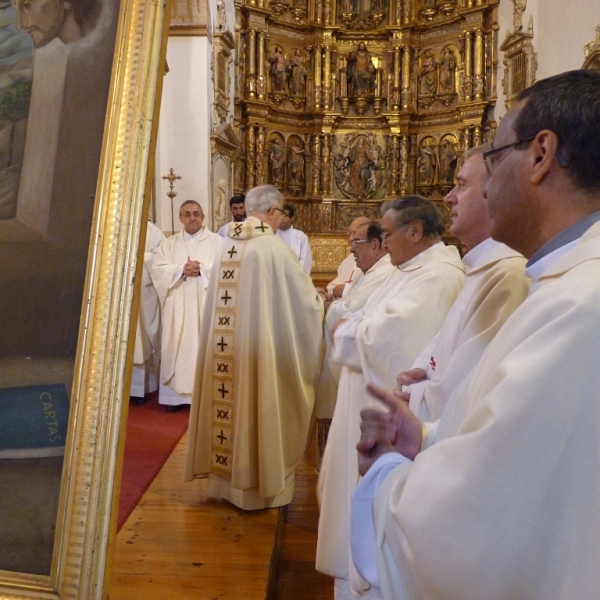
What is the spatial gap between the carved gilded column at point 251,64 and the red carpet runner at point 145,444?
8.84 metres

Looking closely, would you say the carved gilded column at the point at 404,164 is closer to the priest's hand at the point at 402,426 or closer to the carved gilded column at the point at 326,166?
the carved gilded column at the point at 326,166

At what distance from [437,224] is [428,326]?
519 millimetres

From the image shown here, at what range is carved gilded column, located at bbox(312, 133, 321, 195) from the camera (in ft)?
47.9

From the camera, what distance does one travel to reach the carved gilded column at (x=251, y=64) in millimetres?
13602

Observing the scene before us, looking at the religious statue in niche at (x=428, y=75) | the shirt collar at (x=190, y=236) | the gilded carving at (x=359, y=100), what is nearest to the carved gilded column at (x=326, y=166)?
the gilded carving at (x=359, y=100)

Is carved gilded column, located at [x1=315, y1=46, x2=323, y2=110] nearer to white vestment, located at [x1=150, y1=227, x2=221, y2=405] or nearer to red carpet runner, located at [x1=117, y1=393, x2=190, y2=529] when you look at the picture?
white vestment, located at [x1=150, y1=227, x2=221, y2=405]

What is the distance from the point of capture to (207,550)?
311cm

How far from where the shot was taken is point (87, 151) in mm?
1734

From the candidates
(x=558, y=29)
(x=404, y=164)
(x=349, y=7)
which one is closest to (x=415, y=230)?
(x=558, y=29)

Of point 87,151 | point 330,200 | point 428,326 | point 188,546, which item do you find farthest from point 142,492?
point 330,200

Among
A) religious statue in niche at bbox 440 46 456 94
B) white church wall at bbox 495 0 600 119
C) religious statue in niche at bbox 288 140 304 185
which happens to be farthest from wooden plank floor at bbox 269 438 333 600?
religious statue in niche at bbox 440 46 456 94

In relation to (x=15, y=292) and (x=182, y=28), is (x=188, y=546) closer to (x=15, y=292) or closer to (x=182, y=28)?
(x=15, y=292)

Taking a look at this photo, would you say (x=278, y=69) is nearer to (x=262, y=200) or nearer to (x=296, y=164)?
(x=296, y=164)

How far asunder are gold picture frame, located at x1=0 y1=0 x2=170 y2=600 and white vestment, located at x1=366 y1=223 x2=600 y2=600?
2.79ft
